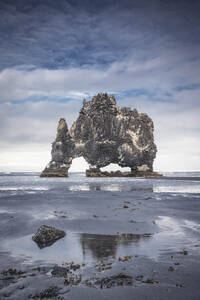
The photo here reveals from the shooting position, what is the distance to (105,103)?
100 meters

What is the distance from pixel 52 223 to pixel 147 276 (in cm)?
712

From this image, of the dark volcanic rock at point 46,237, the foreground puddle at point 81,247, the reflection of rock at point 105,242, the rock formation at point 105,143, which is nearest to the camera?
the foreground puddle at point 81,247

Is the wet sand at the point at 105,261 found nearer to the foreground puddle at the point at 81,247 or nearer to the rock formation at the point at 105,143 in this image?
the foreground puddle at the point at 81,247

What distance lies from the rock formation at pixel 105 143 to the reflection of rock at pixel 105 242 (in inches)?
3474

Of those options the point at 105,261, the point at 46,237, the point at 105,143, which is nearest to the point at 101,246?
the point at 105,261

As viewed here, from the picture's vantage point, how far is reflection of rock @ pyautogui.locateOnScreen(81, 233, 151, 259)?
22.5 ft

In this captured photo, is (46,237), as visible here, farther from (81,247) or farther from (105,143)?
(105,143)

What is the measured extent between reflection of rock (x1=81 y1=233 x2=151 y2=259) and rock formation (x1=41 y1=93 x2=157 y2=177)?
3474 inches

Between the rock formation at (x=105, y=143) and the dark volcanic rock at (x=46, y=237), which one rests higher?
the rock formation at (x=105, y=143)

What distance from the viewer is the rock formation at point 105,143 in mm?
97812

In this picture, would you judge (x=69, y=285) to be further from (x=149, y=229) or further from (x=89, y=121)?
(x=89, y=121)

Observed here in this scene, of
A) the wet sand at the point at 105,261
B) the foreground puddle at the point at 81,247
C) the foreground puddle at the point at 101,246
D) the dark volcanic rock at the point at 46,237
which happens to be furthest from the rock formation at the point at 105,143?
the dark volcanic rock at the point at 46,237

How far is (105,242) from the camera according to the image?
26.0ft

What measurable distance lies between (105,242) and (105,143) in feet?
294
